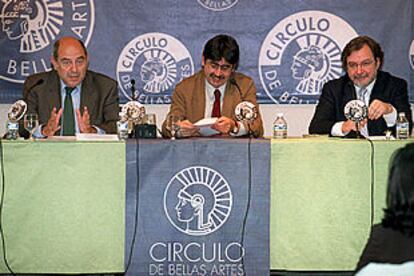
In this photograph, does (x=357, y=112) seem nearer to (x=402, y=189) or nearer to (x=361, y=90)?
(x=361, y=90)

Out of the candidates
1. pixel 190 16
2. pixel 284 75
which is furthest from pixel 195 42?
pixel 284 75

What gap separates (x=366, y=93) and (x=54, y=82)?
5.36 ft

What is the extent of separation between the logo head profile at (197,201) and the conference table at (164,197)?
0.11 ft

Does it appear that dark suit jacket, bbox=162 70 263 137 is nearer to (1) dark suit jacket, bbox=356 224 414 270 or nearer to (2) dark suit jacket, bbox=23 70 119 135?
(2) dark suit jacket, bbox=23 70 119 135

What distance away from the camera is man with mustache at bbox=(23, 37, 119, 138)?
3.94 metres

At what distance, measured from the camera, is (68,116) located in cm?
393

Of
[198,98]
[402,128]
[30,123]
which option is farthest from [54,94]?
[402,128]

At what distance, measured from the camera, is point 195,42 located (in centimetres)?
475

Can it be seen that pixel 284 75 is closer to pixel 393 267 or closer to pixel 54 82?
pixel 54 82

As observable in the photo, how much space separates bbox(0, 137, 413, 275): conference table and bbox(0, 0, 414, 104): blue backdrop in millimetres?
1557

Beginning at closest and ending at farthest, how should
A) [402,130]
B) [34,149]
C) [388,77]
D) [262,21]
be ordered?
1. [34,149]
2. [402,130]
3. [388,77]
4. [262,21]

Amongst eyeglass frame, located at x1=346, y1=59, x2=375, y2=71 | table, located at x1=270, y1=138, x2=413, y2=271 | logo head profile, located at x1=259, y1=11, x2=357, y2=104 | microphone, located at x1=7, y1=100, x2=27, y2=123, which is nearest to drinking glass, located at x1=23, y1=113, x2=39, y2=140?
microphone, located at x1=7, y1=100, x2=27, y2=123

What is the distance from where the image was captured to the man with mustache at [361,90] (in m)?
3.88

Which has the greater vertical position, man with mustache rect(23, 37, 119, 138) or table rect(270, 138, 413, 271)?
man with mustache rect(23, 37, 119, 138)
